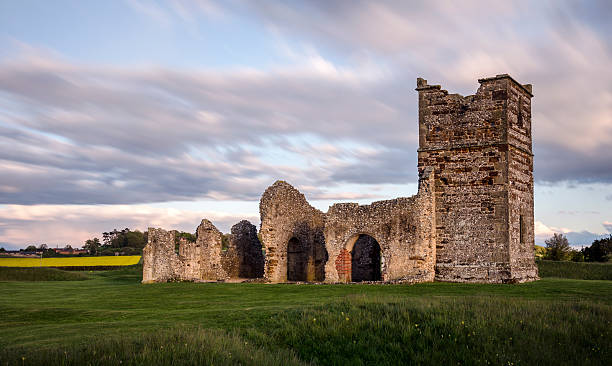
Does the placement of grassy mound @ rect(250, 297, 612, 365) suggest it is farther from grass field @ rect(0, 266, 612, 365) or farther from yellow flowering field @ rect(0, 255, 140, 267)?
yellow flowering field @ rect(0, 255, 140, 267)

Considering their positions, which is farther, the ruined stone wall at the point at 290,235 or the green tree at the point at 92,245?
the green tree at the point at 92,245

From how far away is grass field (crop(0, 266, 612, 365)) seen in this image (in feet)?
35.3

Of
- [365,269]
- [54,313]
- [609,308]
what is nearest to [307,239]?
[365,269]

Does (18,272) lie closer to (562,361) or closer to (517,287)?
(517,287)

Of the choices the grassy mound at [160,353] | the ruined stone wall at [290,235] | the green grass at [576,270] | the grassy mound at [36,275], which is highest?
the ruined stone wall at [290,235]

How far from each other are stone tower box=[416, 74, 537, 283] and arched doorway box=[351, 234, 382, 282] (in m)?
5.41

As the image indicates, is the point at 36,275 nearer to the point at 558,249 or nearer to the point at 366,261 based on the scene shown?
the point at 366,261

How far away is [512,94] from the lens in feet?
82.5

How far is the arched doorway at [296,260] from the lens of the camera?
30906mm

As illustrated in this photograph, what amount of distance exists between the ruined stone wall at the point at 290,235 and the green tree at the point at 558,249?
21368mm

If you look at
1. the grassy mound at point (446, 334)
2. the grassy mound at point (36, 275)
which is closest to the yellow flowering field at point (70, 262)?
the grassy mound at point (36, 275)

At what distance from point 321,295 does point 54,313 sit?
856 cm

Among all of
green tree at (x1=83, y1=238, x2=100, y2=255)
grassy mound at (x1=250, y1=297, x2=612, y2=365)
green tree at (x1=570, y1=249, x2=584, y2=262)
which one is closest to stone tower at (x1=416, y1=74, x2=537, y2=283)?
grassy mound at (x1=250, y1=297, x2=612, y2=365)

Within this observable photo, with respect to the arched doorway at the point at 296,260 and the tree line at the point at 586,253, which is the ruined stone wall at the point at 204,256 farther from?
the tree line at the point at 586,253
